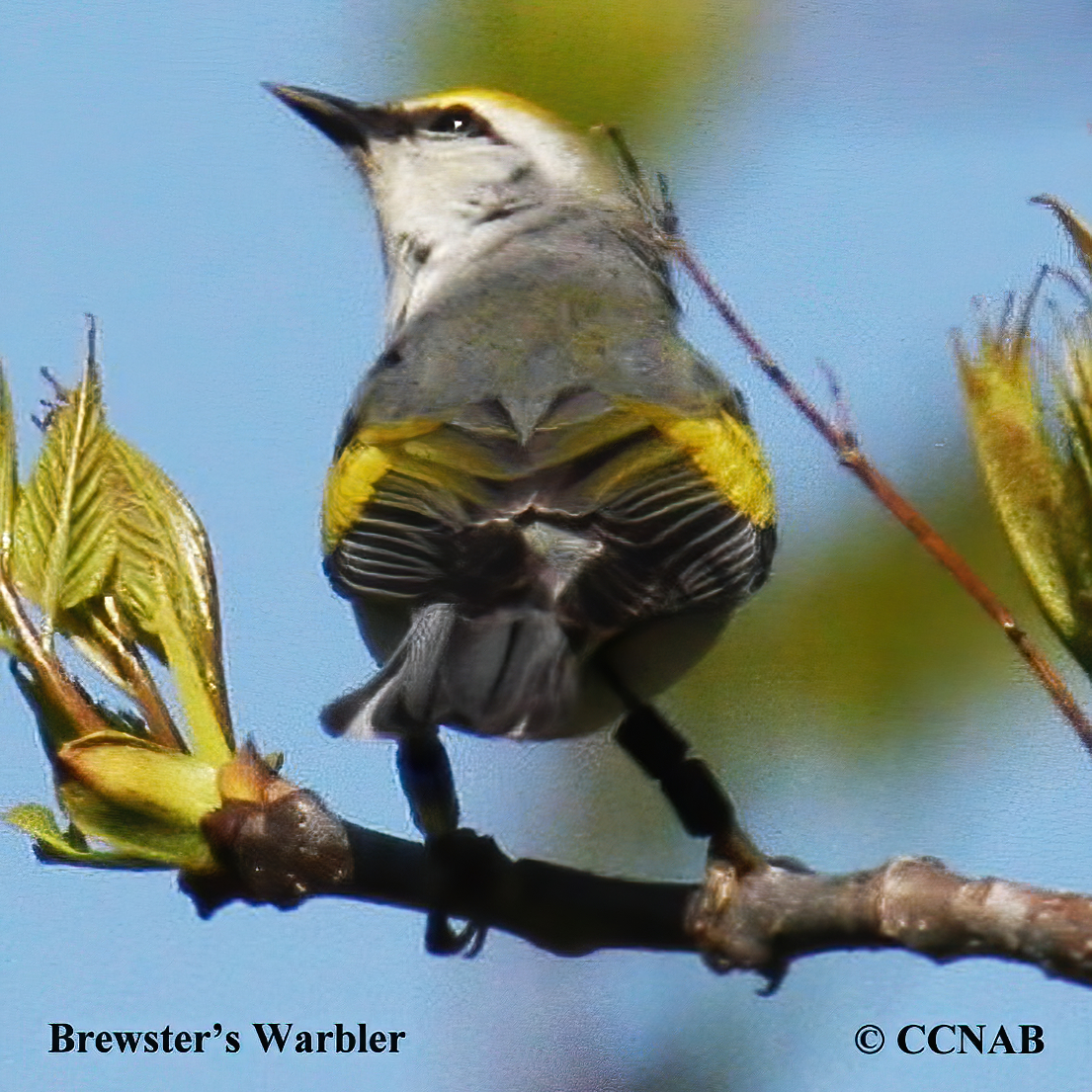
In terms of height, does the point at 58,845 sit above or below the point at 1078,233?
below

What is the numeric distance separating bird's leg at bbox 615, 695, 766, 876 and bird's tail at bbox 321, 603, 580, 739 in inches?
9.1

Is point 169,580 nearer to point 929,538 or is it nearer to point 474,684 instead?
point 474,684

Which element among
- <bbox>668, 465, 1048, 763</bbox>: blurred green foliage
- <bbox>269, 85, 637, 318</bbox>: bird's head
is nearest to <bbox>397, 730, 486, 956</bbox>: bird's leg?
<bbox>668, 465, 1048, 763</bbox>: blurred green foliage

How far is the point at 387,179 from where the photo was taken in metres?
3.66

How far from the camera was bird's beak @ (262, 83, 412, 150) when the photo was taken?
3.51 metres

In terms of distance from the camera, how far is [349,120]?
3.57 m

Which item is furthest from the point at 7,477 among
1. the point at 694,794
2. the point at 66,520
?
the point at 694,794

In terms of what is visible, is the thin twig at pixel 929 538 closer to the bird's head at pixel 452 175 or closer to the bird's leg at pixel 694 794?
the bird's leg at pixel 694 794

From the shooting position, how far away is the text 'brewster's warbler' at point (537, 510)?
2004 mm

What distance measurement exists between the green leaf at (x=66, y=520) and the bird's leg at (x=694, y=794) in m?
0.56

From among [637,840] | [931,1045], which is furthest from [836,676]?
[931,1045]

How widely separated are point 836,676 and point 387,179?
2597 millimetres

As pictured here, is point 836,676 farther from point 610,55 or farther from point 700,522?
point 700,522

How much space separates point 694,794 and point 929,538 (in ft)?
1.47
